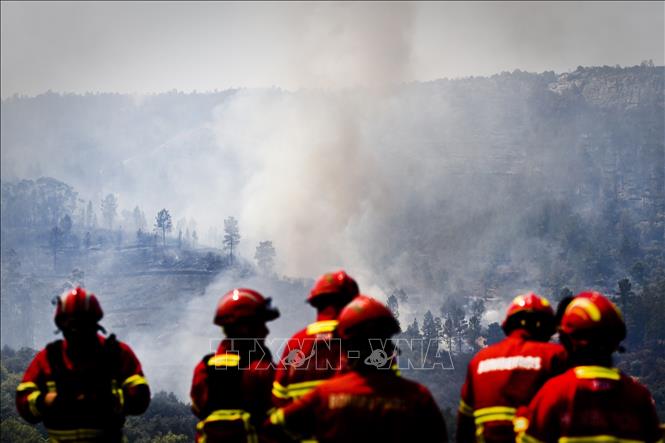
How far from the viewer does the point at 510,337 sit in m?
10.1

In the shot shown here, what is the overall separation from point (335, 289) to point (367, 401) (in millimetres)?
3160

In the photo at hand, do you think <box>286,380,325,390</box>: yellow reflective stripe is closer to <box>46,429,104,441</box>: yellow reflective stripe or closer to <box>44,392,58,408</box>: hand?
<box>46,429,104,441</box>: yellow reflective stripe

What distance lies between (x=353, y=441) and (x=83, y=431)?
376 cm

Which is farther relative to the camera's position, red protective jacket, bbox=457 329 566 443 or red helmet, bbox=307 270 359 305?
red helmet, bbox=307 270 359 305

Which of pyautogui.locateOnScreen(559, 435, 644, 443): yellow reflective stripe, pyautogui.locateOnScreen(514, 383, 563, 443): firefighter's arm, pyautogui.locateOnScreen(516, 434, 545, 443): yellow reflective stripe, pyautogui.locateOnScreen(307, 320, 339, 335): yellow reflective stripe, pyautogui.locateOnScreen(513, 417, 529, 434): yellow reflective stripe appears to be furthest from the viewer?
pyautogui.locateOnScreen(307, 320, 339, 335): yellow reflective stripe

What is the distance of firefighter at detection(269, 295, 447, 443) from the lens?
285 inches

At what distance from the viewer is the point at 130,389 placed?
9938 millimetres

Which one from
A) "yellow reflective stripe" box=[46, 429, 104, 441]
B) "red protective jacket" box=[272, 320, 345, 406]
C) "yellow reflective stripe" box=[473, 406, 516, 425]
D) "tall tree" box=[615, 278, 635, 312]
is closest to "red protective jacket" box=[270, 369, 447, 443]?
"red protective jacket" box=[272, 320, 345, 406]

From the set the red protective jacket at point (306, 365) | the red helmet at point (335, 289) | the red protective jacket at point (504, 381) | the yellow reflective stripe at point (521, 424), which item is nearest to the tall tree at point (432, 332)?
the red helmet at point (335, 289)

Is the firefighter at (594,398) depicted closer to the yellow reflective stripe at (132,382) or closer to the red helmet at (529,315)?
the red helmet at (529,315)

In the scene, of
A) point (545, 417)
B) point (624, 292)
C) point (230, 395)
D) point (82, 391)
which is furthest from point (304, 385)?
point (624, 292)

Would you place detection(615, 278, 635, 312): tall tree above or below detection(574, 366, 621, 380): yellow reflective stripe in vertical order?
below

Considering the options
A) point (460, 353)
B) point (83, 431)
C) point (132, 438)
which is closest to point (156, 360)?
point (460, 353)

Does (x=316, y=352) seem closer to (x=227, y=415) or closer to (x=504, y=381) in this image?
(x=227, y=415)
